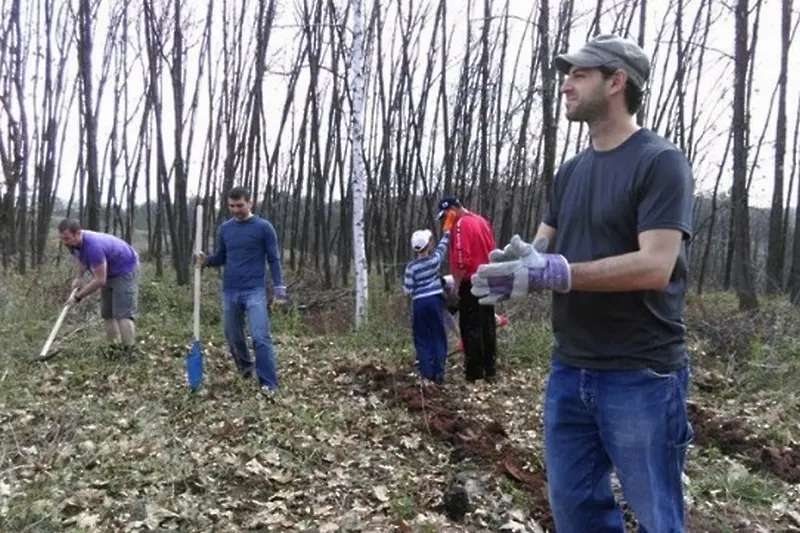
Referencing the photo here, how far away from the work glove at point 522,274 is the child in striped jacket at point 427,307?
200 inches

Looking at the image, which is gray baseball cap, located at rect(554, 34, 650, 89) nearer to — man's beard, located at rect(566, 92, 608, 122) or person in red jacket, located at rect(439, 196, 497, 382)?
man's beard, located at rect(566, 92, 608, 122)

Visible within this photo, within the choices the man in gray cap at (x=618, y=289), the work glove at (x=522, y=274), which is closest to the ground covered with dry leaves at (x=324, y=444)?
the man in gray cap at (x=618, y=289)

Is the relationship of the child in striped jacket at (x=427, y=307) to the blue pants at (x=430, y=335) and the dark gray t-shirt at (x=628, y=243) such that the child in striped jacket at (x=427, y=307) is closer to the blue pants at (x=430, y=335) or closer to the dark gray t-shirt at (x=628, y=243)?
the blue pants at (x=430, y=335)

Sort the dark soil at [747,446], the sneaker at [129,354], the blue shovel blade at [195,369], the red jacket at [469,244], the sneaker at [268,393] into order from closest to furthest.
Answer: the dark soil at [747,446] → the sneaker at [268,393] → the blue shovel blade at [195,369] → the red jacket at [469,244] → the sneaker at [129,354]

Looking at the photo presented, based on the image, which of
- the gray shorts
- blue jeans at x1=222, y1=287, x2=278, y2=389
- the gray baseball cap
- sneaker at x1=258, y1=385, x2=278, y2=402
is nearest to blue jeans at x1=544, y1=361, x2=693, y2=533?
the gray baseball cap

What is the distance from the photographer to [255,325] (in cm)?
651

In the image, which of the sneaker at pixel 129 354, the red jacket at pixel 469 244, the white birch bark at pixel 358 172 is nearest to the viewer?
the red jacket at pixel 469 244

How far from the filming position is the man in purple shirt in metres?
7.45

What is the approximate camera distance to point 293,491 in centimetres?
423

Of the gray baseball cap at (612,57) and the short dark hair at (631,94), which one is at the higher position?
the gray baseball cap at (612,57)

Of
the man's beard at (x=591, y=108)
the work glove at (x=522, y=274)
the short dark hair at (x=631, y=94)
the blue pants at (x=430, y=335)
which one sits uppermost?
the short dark hair at (x=631, y=94)

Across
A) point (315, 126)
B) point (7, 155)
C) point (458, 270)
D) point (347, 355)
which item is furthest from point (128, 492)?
point (315, 126)

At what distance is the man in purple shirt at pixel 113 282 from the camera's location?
293 inches

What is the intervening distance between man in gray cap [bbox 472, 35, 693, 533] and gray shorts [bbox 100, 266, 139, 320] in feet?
20.8
